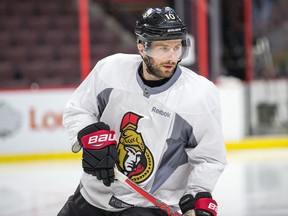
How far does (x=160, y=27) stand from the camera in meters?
2.18

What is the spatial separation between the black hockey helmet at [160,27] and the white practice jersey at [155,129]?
13cm

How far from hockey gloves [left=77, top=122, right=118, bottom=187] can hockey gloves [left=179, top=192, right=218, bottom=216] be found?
9.4 inches

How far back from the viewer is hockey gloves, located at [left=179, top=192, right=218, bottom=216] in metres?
2.15

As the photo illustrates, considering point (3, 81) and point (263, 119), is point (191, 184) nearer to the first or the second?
point (3, 81)

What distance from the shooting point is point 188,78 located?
2.26 meters

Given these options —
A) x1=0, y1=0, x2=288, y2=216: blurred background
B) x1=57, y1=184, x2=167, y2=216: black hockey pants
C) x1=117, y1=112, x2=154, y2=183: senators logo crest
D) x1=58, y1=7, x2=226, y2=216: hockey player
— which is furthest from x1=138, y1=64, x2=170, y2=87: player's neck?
x1=0, y1=0, x2=288, y2=216: blurred background

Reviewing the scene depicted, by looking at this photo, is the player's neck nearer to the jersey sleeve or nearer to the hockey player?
the hockey player

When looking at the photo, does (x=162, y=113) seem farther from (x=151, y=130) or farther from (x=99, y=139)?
(x=99, y=139)

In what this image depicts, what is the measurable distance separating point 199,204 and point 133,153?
0.27 meters

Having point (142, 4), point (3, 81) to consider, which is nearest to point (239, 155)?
point (3, 81)

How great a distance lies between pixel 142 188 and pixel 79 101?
0.36m

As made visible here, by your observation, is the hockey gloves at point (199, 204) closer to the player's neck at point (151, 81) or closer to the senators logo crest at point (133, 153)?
the senators logo crest at point (133, 153)

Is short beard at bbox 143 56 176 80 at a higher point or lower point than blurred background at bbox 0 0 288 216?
higher

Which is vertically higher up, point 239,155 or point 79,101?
point 79,101
